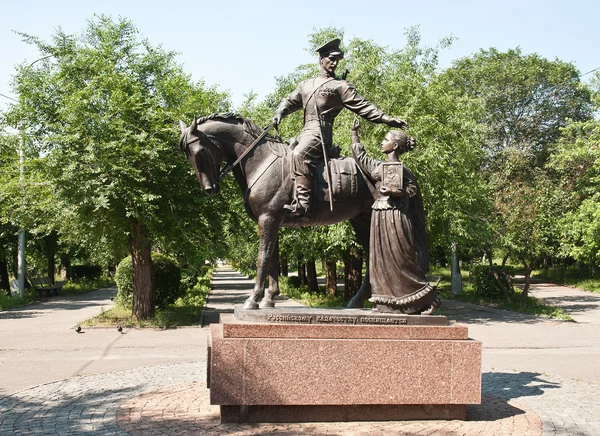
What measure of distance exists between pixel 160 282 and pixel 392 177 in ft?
47.4

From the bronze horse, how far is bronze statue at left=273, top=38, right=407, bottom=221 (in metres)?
0.18

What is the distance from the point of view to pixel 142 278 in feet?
55.6

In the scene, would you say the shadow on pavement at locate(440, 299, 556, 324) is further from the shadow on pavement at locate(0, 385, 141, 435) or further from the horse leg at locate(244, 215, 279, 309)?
the shadow on pavement at locate(0, 385, 141, 435)

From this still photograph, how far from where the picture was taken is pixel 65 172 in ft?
46.6

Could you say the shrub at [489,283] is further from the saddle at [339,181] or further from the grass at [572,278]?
the saddle at [339,181]

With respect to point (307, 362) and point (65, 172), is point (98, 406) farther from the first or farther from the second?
point (65, 172)

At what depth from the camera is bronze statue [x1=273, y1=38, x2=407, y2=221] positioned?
664 cm

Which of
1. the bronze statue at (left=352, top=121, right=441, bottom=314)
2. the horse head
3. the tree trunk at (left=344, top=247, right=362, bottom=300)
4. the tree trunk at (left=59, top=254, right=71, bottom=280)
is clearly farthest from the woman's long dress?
the tree trunk at (left=59, top=254, right=71, bottom=280)

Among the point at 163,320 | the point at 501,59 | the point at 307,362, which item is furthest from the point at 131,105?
the point at 501,59

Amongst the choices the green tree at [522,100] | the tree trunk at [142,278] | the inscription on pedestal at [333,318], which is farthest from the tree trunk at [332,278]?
the inscription on pedestal at [333,318]

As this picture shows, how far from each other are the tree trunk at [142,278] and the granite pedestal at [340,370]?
36.4ft

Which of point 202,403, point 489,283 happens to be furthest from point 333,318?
point 489,283

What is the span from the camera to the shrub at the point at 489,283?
80.7 ft

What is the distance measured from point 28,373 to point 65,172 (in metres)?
6.11
